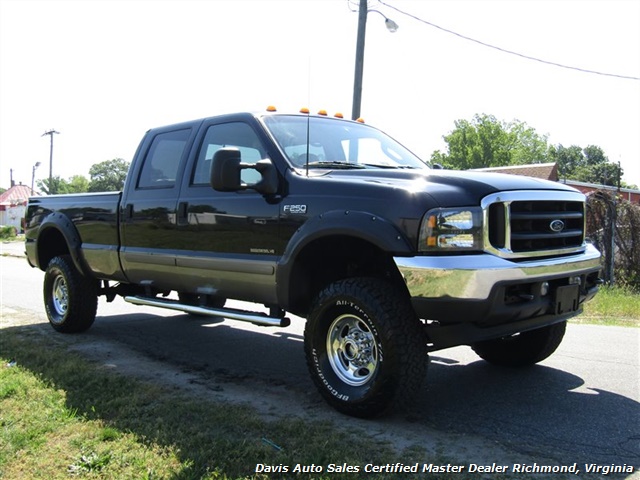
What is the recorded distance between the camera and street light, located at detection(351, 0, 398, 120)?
1362 centimetres

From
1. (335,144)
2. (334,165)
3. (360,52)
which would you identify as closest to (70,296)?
(335,144)

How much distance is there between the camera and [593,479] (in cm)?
299

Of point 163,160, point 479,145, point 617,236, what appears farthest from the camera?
point 479,145

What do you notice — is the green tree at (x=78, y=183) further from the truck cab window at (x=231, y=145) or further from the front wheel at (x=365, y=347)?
the front wheel at (x=365, y=347)

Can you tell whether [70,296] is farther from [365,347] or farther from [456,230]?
[456,230]

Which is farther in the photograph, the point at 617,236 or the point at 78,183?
the point at 78,183

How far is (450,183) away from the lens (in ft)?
12.3

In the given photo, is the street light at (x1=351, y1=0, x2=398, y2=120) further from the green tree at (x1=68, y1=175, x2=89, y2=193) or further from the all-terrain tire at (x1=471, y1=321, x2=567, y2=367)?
the green tree at (x1=68, y1=175, x2=89, y2=193)

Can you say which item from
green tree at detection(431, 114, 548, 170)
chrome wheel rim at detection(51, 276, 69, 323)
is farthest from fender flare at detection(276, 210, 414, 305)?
green tree at detection(431, 114, 548, 170)

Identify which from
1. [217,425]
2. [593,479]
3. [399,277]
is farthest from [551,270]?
[217,425]

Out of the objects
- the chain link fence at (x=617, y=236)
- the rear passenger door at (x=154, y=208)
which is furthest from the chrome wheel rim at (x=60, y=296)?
the chain link fence at (x=617, y=236)

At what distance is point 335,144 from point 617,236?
7631 mm

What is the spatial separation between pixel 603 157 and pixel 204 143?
114 meters

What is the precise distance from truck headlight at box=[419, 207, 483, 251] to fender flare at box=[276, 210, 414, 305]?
0.54 feet
